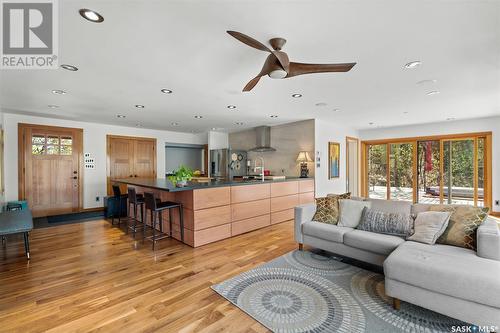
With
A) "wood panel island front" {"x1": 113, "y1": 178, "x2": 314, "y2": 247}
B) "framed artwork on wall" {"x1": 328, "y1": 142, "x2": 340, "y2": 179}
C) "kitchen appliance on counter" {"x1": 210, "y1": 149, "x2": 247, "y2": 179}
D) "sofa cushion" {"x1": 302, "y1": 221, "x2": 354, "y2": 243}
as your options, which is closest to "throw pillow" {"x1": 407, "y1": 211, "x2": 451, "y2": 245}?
"sofa cushion" {"x1": 302, "y1": 221, "x2": 354, "y2": 243}

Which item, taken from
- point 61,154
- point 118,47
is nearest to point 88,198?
point 61,154

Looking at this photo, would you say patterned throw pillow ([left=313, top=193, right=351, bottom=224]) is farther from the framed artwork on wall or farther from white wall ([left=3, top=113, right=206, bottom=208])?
white wall ([left=3, top=113, right=206, bottom=208])

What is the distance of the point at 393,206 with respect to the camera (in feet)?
10.0

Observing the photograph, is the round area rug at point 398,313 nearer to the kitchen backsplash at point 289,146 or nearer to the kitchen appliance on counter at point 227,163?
the kitchen backsplash at point 289,146

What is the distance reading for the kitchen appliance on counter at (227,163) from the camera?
7609 mm

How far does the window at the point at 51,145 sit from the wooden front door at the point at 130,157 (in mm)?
952

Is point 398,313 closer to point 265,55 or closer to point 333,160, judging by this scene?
point 265,55

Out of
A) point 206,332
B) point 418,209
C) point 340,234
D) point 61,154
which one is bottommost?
point 206,332

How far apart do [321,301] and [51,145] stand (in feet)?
22.7

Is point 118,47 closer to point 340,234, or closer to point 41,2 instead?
point 41,2

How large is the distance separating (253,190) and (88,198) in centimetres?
484

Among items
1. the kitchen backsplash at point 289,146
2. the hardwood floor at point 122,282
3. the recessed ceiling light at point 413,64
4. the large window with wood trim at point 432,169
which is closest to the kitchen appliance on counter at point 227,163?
the kitchen backsplash at point 289,146

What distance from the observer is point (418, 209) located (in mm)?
2891

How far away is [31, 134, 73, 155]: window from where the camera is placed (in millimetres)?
5539
